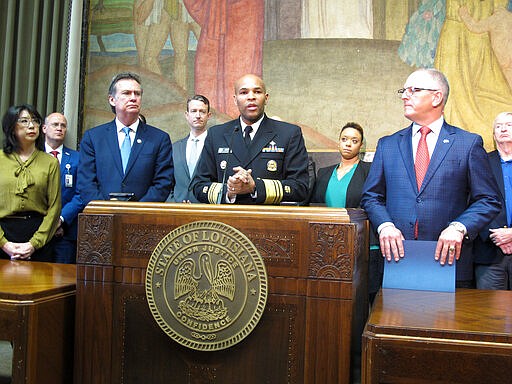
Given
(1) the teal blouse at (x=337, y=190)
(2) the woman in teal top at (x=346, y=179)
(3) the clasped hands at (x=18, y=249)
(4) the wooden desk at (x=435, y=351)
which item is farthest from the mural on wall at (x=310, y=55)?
(4) the wooden desk at (x=435, y=351)

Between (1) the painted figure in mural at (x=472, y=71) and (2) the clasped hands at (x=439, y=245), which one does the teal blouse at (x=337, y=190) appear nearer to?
(1) the painted figure in mural at (x=472, y=71)

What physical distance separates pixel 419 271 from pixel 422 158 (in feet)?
1.86

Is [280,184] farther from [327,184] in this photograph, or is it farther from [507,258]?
[327,184]

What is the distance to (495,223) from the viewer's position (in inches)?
144

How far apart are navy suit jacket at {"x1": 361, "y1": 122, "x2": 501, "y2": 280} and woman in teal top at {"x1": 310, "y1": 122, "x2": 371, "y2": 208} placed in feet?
5.45

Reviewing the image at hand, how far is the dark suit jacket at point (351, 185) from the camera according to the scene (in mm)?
4512

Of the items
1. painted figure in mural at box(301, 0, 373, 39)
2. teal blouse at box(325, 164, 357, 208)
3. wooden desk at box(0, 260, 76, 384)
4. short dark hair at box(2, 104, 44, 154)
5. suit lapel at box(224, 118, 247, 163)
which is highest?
painted figure in mural at box(301, 0, 373, 39)

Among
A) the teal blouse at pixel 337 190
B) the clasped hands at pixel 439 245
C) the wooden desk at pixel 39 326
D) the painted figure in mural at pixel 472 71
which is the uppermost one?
the painted figure in mural at pixel 472 71

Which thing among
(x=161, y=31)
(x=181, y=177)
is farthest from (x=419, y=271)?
(x=161, y=31)

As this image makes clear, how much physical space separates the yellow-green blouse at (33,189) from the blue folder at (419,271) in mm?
2326

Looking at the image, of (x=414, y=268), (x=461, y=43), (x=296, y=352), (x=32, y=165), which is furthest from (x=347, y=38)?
(x=296, y=352)

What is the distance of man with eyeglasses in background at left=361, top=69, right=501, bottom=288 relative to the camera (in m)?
2.74

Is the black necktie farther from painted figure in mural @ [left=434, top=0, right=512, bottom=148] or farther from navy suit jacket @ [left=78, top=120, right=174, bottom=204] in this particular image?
painted figure in mural @ [left=434, top=0, right=512, bottom=148]

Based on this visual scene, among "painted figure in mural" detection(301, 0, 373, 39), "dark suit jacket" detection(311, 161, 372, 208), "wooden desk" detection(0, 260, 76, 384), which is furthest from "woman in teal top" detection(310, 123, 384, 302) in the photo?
"wooden desk" detection(0, 260, 76, 384)
